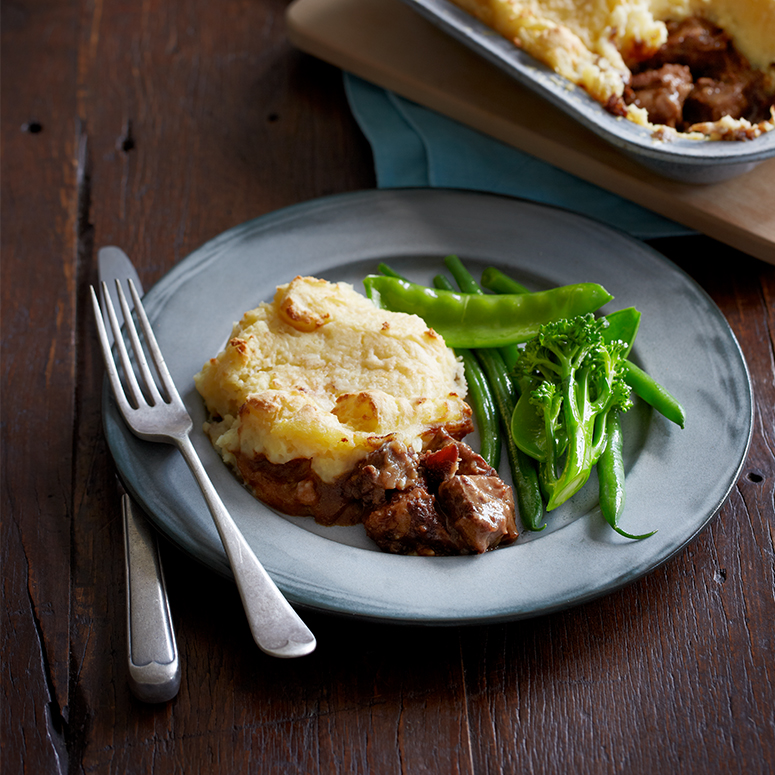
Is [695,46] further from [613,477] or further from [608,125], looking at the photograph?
[613,477]

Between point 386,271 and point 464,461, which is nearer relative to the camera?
point 464,461

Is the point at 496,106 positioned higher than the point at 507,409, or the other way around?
the point at 496,106

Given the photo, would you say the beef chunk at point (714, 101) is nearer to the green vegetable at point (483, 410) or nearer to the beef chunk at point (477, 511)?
the green vegetable at point (483, 410)

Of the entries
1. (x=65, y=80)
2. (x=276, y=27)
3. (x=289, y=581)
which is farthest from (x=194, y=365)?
(x=276, y=27)

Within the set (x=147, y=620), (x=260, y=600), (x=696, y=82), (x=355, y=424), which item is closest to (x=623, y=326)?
(x=355, y=424)

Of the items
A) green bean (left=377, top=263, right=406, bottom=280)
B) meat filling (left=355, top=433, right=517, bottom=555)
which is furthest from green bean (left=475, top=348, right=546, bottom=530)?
green bean (left=377, top=263, right=406, bottom=280)

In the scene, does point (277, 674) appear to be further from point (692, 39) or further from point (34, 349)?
point (692, 39)

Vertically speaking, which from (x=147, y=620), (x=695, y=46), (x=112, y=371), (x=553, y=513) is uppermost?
(x=695, y=46)

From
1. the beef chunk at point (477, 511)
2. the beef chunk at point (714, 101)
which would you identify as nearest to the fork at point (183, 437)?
the beef chunk at point (477, 511)
